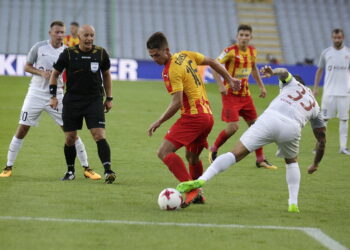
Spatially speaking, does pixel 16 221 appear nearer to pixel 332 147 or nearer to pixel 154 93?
pixel 332 147

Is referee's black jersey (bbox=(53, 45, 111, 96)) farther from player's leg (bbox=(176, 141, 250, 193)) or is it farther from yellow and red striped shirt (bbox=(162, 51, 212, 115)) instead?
player's leg (bbox=(176, 141, 250, 193))

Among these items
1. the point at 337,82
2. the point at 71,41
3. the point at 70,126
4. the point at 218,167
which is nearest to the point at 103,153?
the point at 70,126

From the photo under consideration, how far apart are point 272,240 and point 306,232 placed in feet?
1.67

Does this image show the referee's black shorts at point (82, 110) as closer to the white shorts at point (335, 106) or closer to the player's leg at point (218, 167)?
the player's leg at point (218, 167)

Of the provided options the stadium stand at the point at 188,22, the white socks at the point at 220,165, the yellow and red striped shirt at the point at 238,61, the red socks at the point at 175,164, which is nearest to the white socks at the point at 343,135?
the yellow and red striped shirt at the point at 238,61

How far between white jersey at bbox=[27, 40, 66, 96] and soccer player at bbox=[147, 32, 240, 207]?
2.68 meters

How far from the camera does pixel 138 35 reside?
4238cm

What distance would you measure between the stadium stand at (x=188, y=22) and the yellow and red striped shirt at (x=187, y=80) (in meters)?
32.5

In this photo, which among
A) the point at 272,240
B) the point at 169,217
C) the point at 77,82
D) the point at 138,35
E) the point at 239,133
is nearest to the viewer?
the point at 272,240

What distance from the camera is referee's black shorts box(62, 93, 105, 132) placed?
31.1 ft

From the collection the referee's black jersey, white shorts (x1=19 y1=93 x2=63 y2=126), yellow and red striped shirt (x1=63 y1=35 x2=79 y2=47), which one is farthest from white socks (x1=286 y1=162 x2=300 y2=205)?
yellow and red striped shirt (x1=63 y1=35 x2=79 y2=47)

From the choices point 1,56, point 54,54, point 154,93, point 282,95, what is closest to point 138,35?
point 1,56

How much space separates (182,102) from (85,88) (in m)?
2.00

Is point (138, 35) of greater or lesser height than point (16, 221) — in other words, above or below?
above
